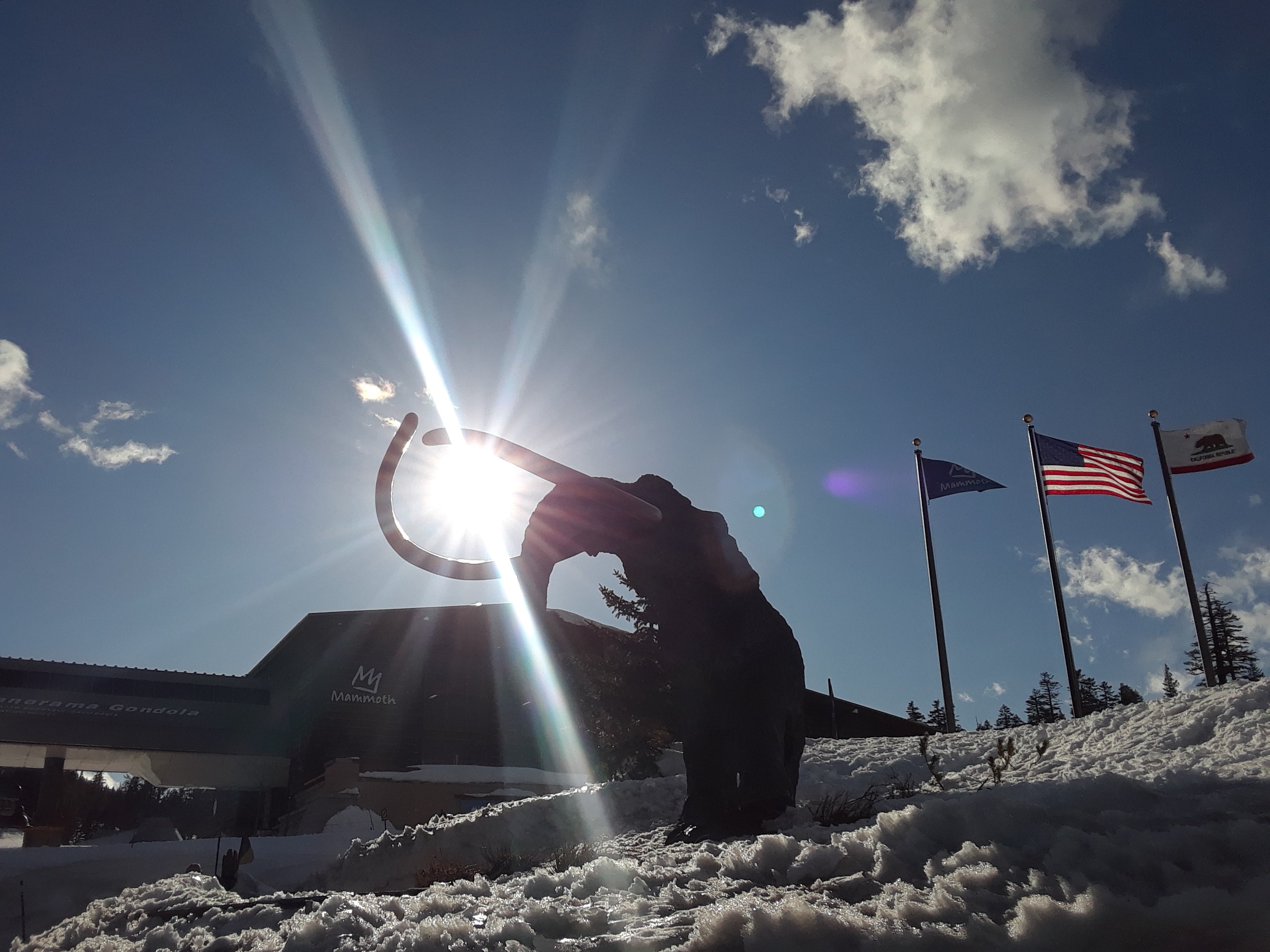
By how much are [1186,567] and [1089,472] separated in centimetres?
272

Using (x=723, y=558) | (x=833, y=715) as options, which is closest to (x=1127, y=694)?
(x=833, y=715)

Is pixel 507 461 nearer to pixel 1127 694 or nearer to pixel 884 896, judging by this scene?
pixel 884 896

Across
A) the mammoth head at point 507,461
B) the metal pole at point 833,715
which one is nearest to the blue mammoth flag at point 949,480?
the metal pole at point 833,715

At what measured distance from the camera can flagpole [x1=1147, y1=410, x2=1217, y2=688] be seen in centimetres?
1543

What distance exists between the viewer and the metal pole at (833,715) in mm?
23875

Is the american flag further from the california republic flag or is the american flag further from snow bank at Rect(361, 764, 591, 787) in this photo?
snow bank at Rect(361, 764, 591, 787)

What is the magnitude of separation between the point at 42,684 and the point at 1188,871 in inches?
1351

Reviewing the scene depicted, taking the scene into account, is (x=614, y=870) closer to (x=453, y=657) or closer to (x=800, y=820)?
(x=800, y=820)

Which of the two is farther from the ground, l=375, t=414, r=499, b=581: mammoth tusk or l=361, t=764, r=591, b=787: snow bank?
l=375, t=414, r=499, b=581: mammoth tusk

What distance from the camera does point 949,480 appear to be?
1955 cm

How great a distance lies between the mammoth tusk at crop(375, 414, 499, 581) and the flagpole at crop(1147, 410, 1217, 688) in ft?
50.1

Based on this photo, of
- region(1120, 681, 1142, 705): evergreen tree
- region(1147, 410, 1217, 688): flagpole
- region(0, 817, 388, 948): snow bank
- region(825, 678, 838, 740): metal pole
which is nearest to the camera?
region(0, 817, 388, 948): snow bank

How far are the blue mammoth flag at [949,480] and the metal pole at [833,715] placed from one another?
7.51 metres

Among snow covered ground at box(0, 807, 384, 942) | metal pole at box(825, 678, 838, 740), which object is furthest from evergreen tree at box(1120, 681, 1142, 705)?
snow covered ground at box(0, 807, 384, 942)
